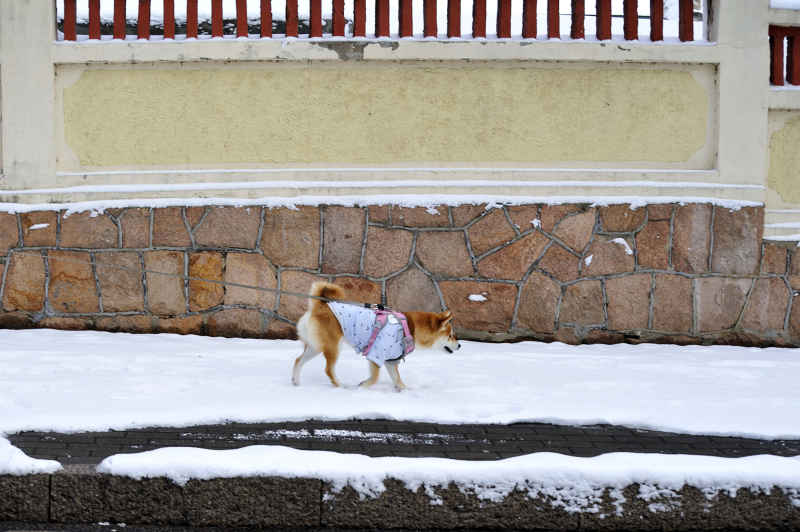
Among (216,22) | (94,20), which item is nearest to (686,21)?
(216,22)

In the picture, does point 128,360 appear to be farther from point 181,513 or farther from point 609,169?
point 609,169

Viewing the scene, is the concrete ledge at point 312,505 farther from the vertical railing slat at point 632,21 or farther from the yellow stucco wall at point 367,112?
the vertical railing slat at point 632,21

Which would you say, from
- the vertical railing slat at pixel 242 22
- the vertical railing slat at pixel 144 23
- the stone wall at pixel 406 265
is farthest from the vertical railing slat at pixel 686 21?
the vertical railing slat at pixel 144 23

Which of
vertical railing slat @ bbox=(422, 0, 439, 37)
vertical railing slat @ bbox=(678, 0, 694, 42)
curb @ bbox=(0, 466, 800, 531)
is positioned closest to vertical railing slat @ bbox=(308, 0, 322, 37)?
vertical railing slat @ bbox=(422, 0, 439, 37)

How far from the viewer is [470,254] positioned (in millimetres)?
7344

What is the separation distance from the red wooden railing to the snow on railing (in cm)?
75

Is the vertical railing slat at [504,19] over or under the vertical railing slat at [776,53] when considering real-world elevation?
over

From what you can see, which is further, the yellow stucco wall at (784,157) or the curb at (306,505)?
the yellow stucco wall at (784,157)

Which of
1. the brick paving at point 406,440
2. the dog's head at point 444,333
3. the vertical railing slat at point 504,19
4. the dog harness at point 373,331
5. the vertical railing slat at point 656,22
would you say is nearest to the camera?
the brick paving at point 406,440

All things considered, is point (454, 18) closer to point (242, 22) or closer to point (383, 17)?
point (383, 17)

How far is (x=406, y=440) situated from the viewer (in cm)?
445

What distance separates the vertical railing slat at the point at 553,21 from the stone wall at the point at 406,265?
5.09 feet

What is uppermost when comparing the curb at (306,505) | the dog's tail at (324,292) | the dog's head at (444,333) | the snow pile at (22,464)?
the dog's tail at (324,292)

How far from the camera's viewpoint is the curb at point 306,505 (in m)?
3.62
